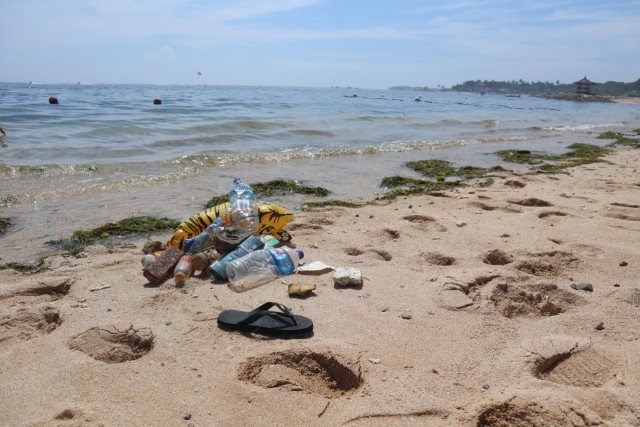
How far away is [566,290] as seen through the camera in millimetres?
3545

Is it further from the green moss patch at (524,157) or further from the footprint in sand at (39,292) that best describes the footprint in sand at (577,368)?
the green moss patch at (524,157)

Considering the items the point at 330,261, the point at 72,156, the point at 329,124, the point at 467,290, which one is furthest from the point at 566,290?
the point at 329,124

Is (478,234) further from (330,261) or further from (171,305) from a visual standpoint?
(171,305)

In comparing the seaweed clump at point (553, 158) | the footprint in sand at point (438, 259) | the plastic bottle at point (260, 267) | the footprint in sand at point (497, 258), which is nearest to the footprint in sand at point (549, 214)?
the footprint in sand at point (497, 258)

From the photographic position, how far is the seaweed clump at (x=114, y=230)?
193 inches

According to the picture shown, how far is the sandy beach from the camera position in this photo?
2.23m

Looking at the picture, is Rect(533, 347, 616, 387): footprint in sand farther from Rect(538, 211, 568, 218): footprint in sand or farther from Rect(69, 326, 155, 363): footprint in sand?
Rect(538, 211, 568, 218): footprint in sand

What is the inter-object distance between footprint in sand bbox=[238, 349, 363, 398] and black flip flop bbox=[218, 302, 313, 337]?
0.20m

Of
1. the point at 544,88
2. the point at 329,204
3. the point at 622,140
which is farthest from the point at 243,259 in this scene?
the point at 544,88

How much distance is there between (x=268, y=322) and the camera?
2.97 meters

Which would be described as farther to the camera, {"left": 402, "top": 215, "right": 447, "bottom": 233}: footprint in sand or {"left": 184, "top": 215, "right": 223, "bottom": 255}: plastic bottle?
{"left": 402, "top": 215, "right": 447, "bottom": 233}: footprint in sand

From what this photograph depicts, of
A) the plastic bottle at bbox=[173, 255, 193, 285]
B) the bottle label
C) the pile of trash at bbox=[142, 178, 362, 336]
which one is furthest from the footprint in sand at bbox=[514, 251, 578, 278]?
the plastic bottle at bbox=[173, 255, 193, 285]

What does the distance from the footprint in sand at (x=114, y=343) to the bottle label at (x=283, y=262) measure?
1272 mm

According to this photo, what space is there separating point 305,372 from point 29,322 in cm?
188
